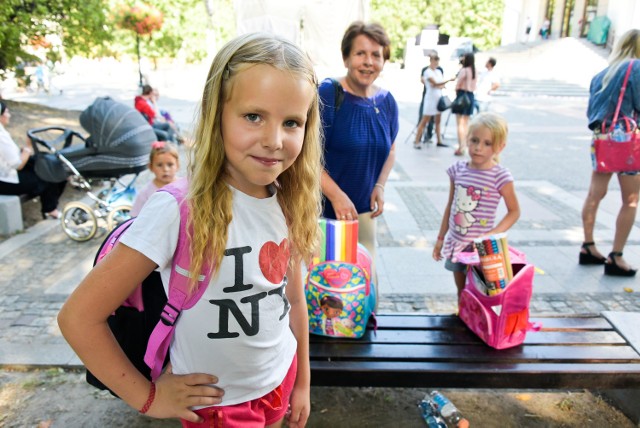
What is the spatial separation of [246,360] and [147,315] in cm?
29

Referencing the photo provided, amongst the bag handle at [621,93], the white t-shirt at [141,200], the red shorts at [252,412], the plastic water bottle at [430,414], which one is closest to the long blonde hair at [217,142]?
the red shorts at [252,412]

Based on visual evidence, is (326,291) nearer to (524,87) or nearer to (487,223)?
(487,223)

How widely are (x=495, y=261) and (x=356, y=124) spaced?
1045 millimetres

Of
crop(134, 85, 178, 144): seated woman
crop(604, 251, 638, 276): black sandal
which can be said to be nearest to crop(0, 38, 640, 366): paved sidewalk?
crop(604, 251, 638, 276): black sandal

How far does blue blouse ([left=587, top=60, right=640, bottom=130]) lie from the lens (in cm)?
395

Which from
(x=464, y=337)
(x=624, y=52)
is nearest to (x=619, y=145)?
(x=624, y=52)

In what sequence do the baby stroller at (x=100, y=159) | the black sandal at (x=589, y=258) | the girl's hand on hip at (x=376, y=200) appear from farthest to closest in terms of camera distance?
the baby stroller at (x=100, y=159), the black sandal at (x=589, y=258), the girl's hand on hip at (x=376, y=200)

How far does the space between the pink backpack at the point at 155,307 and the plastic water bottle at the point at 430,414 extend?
182 centimetres

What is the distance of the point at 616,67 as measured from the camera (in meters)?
4.04

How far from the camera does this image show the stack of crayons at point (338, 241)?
2.48 meters

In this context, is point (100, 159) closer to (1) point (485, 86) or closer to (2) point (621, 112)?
(2) point (621, 112)

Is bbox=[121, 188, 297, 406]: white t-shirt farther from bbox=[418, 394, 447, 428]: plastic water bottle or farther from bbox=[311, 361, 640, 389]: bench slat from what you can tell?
bbox=[418, 394, 447, 428]: plastic water bottle

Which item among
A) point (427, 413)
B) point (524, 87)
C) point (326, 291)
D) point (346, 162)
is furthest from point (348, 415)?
point (524, 87)

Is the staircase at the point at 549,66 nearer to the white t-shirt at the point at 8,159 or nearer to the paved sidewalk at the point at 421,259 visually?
the paved sidewalk at the point at 421,259
